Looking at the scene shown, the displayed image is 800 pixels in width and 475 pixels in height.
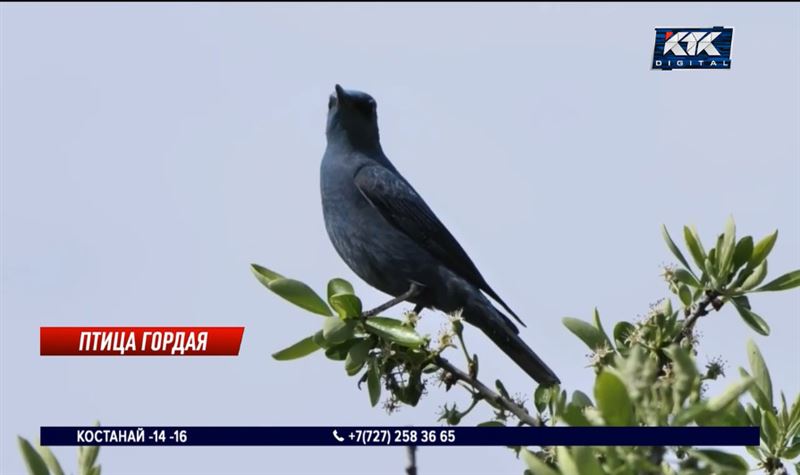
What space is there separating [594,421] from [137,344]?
394 centimetres

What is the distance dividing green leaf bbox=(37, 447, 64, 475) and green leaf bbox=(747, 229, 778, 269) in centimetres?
248

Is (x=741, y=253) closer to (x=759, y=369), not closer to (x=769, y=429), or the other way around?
(x=759, y=369)

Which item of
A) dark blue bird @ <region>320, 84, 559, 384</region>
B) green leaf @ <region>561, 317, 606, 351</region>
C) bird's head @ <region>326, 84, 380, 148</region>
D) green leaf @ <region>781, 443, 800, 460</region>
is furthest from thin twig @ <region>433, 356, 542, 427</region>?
bird's head @ <region>326, 84, 380, 148</region>

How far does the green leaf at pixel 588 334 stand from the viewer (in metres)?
4.27

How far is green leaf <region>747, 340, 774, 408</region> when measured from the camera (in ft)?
13.9

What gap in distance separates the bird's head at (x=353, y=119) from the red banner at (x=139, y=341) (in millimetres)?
1467

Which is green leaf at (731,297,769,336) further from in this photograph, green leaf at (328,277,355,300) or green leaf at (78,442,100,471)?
green leaf at (78,442,100,471)

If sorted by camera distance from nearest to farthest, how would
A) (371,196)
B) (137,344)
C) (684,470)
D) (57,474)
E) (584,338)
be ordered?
(684,470)
(57,474)
(584,338)
(137,344)
(371,196)

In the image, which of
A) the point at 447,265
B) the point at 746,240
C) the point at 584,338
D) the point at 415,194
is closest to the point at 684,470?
the point at 584,338

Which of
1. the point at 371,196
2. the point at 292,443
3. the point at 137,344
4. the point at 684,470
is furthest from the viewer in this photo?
the point at 371,196

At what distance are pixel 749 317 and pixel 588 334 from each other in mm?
666

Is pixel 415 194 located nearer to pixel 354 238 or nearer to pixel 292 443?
pixel 354 238

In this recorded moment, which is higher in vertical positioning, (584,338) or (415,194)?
(415,194)

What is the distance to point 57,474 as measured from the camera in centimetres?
379
